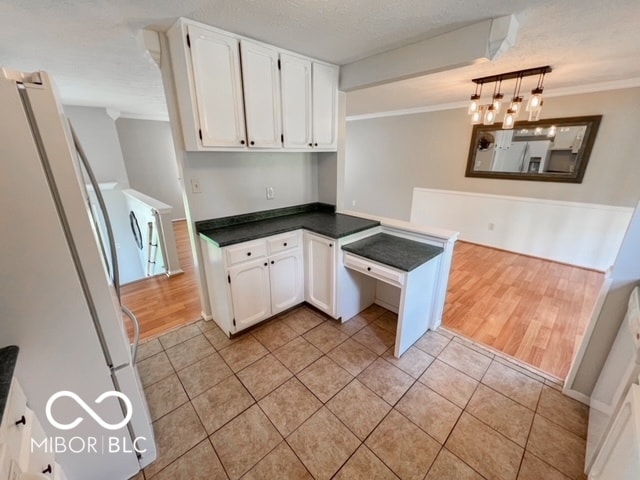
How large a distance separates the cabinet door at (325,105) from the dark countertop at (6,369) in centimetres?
219

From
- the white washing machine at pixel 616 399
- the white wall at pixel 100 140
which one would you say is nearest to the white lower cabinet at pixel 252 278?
the white washing machine at pixel 616 399

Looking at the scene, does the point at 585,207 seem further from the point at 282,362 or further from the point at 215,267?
the point at 215,267

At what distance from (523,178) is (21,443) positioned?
515 cm

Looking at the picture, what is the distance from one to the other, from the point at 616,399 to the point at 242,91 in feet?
9.17

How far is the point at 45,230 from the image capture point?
2.91 ft

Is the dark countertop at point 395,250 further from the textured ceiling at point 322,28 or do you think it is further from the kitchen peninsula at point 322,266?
the textured ceiling at point 322,28

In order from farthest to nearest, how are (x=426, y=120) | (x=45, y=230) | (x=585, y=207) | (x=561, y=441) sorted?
(x=426, y=120) < (x=585, y=207) < (x=561, y=441) < (x=45, y=230)

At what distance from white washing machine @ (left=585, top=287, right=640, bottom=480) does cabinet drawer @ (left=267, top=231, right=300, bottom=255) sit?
2031 millimetres

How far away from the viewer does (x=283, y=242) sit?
2271 millimetres

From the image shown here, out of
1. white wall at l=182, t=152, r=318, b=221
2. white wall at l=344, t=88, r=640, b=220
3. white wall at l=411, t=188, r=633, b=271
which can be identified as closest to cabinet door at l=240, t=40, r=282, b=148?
white wall at l=182, t=152, r=318, b=221

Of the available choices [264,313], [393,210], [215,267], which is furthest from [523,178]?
[215,267]

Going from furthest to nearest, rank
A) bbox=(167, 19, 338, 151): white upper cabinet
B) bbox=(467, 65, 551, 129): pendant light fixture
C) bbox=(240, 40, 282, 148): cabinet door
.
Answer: bbox=(467, 65, 551, 129): pendant light fixture < bbox=(240, 40, 282, 148): cabinet door < bbox=(167, 19, 338, 151): white upper cabinet

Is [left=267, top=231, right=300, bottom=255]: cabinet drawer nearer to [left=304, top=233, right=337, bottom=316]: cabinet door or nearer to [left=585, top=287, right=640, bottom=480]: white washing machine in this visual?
[left=304, top=233, right=337, bottom=316]: cabinet door

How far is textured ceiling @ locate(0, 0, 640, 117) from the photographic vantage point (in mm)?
1397
